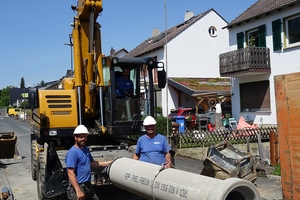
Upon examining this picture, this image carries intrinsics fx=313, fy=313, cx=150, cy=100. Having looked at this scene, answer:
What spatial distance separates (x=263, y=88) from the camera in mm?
18406

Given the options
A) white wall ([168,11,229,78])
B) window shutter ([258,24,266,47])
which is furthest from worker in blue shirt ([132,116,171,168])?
white wall ([168,11,229,78])

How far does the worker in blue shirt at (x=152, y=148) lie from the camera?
522cm

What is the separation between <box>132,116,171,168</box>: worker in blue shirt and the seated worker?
87.6 inches

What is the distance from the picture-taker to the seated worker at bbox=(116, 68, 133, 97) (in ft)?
24.1

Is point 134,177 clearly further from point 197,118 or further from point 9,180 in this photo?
point 197,118

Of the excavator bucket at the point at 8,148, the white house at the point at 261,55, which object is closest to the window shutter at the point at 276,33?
the white house at the point at 261,55

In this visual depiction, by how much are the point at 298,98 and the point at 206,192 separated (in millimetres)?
1418

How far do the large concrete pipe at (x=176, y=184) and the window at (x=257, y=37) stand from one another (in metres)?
15.5

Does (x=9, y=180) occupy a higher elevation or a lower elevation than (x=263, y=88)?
lower

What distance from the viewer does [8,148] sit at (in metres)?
12.6

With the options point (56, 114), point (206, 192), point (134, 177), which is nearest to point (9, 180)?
point (56, 114)

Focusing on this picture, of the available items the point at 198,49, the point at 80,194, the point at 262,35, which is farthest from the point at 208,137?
the point at 198,49

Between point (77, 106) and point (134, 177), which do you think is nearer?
point (134, 177)

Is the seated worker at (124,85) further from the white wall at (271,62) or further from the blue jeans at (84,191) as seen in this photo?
the white wall at (271,62)
